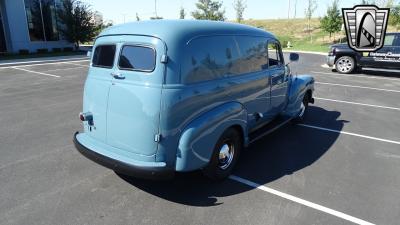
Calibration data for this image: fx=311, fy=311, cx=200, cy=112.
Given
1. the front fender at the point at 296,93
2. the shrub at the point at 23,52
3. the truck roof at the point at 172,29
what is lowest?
the front fender at the point at 296,93

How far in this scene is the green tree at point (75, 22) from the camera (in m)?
26.2

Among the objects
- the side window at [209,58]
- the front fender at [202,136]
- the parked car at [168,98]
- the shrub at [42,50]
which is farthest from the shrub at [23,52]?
the front fender at [202,136]

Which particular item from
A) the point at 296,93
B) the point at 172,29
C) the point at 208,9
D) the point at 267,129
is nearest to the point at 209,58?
the point at 172,29

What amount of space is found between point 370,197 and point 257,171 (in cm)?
151

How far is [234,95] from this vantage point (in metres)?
4.39

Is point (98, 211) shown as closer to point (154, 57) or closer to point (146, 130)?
point (146, 130)

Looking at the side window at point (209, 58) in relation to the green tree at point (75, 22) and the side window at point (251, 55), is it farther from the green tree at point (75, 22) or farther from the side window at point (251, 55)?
the green tree at point (75, 22)

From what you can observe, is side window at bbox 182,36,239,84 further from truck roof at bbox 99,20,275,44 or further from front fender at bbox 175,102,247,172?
front fender at bbox 175,102,247,172

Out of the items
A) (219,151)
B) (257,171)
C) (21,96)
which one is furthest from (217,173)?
(21,96)

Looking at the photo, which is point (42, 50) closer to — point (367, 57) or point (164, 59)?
point (367, 57)

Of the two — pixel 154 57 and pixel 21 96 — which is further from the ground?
pixel 154 57

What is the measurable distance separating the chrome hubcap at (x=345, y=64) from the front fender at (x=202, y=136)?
1305 centimetres

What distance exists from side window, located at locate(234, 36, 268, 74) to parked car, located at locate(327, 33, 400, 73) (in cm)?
1112

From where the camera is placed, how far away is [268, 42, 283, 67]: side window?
551 cm
